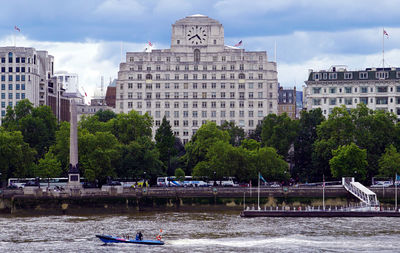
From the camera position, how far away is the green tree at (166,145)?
186m

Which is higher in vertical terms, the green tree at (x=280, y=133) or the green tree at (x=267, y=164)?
the green tree at (x=280, y=133)

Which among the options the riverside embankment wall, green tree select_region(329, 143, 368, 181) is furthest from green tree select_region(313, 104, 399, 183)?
the riverside embankment wall

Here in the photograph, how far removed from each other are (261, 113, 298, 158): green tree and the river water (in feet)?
165

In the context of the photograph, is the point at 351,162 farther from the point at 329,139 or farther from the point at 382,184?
the point at 329,139

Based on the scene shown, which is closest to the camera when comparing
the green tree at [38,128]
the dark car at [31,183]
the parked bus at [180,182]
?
the dark car at [31,183]

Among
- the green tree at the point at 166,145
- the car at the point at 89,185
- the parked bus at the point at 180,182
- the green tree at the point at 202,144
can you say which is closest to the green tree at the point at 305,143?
the green tree at the point at 202,144

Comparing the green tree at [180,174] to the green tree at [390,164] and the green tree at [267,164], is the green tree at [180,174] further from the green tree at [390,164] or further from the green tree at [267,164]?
the green tree at [390,164]

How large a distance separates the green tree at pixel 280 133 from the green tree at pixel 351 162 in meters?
→ 22.8

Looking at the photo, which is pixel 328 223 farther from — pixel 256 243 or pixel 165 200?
pixel 165 200

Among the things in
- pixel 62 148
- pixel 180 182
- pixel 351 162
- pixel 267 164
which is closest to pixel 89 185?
pixel 62 148

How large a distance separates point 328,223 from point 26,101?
301 feet

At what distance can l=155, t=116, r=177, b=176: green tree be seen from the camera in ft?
609

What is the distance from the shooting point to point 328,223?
12194cm

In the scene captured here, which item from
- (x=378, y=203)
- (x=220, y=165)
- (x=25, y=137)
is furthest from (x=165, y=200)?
(x=25, y=137)
